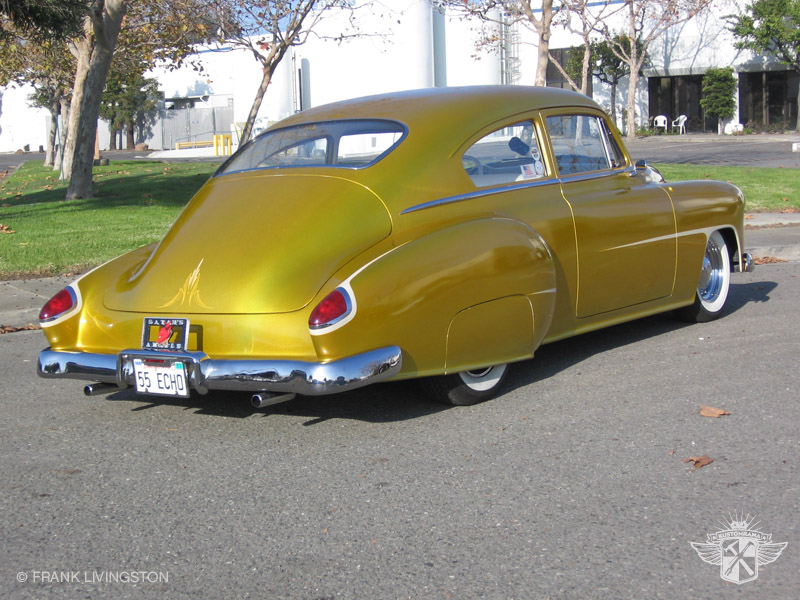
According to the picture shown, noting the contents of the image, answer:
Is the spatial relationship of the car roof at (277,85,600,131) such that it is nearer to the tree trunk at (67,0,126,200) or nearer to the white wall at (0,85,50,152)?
the tree trunk at (67,0,126,200)

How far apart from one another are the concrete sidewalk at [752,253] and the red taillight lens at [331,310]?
14.5ft

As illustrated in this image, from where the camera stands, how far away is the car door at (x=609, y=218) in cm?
566

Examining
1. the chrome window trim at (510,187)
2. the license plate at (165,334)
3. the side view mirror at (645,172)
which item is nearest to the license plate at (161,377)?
the license plate at (165,334)

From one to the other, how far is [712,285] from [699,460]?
3.16 metres

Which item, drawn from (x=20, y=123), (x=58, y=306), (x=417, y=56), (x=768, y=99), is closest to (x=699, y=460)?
(x=58, y=306)

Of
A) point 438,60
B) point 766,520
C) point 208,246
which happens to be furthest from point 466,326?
point 438,60

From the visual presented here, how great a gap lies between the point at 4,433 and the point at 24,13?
35.3 ft

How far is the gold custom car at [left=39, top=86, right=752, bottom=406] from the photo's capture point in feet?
14.6

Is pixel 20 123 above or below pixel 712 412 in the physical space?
above

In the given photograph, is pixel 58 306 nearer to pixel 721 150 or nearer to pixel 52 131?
pixel 721 150

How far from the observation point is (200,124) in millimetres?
54219

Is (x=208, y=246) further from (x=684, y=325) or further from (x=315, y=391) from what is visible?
(x=684, y=325)

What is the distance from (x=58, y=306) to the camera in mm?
5121
